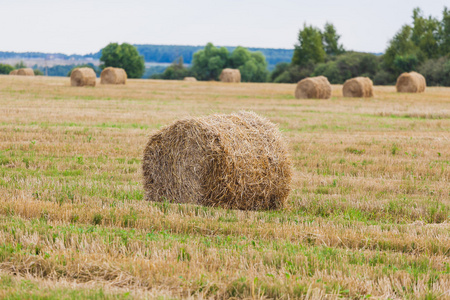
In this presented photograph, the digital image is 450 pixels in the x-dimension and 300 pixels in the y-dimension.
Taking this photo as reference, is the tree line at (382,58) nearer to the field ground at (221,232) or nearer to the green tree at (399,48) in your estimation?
the green tree at (399,48)

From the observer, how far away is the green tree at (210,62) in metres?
99.3

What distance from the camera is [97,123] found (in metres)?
18.2

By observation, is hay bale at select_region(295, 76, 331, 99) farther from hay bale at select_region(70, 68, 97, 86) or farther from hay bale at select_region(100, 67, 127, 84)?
hay bale at select_region(100, 67, 127, 84)

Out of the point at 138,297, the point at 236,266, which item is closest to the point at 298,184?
the point at 236,266

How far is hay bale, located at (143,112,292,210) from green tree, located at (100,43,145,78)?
86977mm

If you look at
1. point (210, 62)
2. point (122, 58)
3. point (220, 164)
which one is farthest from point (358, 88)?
point (210, 62)

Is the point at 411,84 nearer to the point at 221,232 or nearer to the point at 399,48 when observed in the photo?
the point at 221,232

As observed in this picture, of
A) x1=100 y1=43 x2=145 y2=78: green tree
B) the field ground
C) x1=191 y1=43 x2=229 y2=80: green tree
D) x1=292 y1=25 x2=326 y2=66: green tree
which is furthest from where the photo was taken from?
x1=191 y1=43 x2=229 y2=80: green tree

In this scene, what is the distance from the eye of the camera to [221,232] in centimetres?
644

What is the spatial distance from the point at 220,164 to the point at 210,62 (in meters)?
92.3

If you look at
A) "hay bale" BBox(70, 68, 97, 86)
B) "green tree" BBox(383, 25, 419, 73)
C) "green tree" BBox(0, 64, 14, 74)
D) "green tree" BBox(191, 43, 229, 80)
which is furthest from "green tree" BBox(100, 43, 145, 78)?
"hay bale" BBox(70, 68, 97, 86)

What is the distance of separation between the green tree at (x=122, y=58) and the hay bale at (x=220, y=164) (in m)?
87.0

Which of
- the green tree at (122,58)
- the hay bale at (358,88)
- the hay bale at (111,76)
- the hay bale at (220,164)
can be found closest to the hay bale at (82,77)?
the hay bale at (111,76)

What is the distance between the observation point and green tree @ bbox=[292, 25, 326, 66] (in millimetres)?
82312
